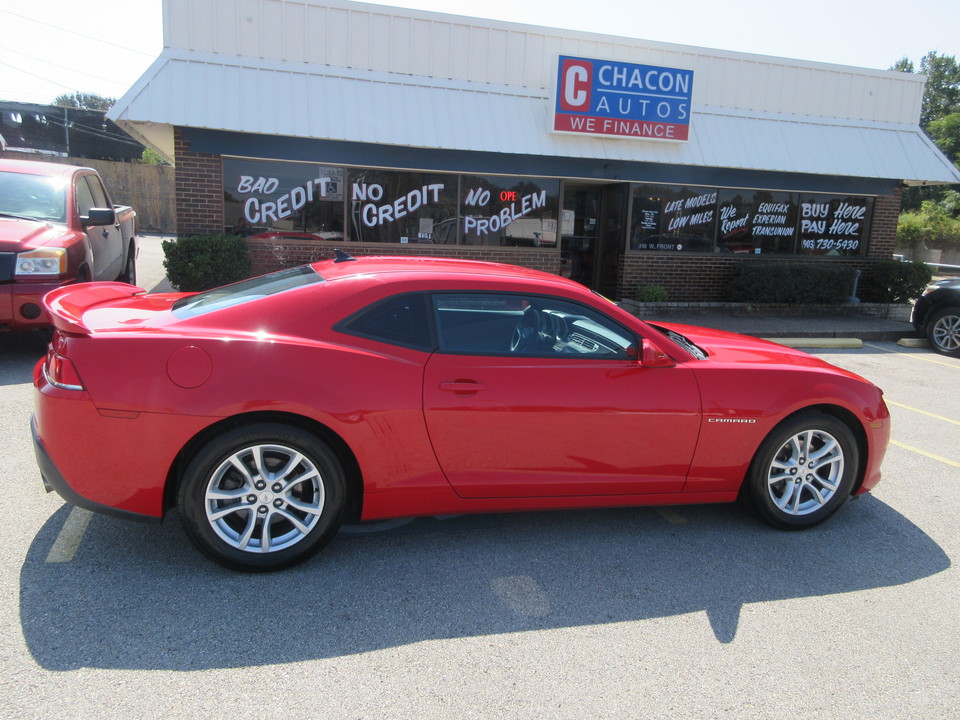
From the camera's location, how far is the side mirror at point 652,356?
3836 millimetres

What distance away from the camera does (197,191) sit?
34.8 feet

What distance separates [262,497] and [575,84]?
32.5 ft

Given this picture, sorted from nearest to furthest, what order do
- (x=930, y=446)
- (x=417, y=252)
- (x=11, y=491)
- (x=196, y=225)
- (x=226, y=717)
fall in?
(x=226, y=717)
(x=11, y=491)
(x=930, y=446)
(x=196, y=225)
(x=417, y=252)

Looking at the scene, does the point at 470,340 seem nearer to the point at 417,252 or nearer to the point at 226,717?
the point at 226,717

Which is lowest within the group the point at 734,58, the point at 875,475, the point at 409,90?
the point at 875,475

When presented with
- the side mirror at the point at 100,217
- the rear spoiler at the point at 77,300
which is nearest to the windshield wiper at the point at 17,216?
the side mirror at the point at 100,217

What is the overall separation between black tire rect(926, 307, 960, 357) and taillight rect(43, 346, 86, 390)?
37.7 feet

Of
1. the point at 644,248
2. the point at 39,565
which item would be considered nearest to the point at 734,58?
the point at 644,248

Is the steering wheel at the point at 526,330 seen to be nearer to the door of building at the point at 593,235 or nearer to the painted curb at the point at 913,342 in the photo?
the door of building at the point at 593,235

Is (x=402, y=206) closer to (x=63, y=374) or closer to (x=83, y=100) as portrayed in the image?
(x=63, y=374)

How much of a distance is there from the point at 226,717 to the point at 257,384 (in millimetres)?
1359

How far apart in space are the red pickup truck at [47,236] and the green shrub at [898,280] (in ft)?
42.0

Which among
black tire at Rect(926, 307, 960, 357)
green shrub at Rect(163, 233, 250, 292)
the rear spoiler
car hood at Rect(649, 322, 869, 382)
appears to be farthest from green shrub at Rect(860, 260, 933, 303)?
the rear spoiler

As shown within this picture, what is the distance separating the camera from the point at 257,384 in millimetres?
3275
